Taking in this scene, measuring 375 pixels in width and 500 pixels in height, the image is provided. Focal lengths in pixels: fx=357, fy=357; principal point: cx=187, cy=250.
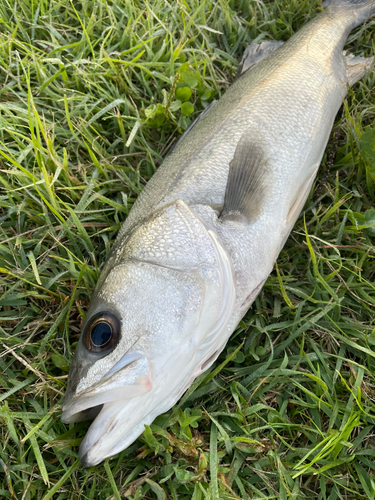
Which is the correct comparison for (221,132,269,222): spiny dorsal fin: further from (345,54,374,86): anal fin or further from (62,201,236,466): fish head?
(345,54,374,86): anal fin

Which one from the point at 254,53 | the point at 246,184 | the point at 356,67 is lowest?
the point at 356,67

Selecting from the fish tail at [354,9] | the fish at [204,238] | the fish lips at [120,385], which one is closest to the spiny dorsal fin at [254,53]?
the fish at [204,238]

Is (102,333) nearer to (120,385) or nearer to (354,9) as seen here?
(120,385)

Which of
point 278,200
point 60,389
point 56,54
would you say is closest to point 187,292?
point 278,200

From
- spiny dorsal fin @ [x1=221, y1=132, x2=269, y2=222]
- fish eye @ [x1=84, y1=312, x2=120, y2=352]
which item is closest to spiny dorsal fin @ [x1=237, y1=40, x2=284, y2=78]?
spiny dorsal fin @ [x1=221, y1=132, x2=269, y2=222]

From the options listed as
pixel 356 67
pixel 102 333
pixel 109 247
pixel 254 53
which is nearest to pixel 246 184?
pixel 109 247
